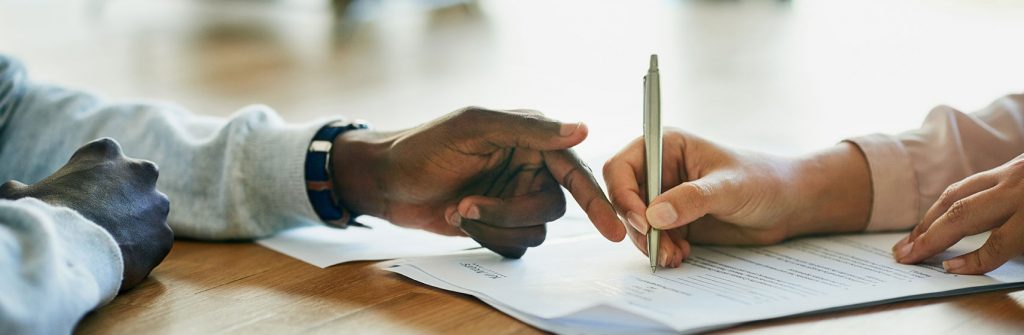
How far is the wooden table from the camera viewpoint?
0.82 metres

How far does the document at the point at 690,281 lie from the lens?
0.80 meters

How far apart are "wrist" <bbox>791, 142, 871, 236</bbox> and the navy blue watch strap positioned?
1.46 ft

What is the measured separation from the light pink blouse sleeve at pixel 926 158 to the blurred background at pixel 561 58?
0.43 metres

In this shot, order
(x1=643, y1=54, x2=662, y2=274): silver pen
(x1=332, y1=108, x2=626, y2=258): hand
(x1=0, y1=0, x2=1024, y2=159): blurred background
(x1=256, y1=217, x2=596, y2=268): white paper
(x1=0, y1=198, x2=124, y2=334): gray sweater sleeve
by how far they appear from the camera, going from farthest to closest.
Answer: (x1=0, y1=0, x2=1024, y2=159): blurred background
(x1=256, y1=217, x2=596, y2=268): white paper
(x1=332, y1=108, x2=626, y2=258): hand
(x1=643, y1=54, x2=662, y2=274): silver pen
(x1=0, y1=198, x2=124, y2=334): gray sweater sleeve

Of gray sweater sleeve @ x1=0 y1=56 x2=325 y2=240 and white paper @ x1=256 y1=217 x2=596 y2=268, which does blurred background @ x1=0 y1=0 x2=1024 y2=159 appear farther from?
gray sweater sleeve @ x1=0 y1=56 x2=325 y2=240

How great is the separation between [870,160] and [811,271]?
205mm

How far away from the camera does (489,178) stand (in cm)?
101

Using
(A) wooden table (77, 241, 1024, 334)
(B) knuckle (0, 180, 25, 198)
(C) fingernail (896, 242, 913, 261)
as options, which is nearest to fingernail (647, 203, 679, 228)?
(A) wooden table (77, 241, 1024, 334)

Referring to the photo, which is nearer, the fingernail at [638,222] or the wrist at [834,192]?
the fingernail at [638,222]

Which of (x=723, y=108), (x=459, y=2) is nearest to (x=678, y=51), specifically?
(x=723, y=108)

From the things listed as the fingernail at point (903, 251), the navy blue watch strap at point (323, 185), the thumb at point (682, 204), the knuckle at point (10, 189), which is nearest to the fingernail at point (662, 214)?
the thumb at point (682, 204)

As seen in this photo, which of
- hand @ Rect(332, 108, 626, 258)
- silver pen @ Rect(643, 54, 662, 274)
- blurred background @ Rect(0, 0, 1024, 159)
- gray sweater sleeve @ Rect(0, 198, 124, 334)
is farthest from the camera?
blurred background @ Rect(0, 0, 1024, 159)

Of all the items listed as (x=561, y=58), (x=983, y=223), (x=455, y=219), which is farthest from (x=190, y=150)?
(x=561, y=58)

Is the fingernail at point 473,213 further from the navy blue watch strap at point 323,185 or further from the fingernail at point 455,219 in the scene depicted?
the navy blue watch strap at point 323,185
